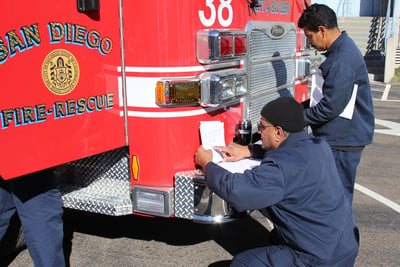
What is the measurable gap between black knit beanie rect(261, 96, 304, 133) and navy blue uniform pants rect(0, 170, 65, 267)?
148 centimetres

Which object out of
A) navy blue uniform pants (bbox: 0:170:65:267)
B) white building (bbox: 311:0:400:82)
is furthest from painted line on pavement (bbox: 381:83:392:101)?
navy blue uniform pants (bbox: 0:170:65:267)

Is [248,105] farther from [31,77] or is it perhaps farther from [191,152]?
[31,77]

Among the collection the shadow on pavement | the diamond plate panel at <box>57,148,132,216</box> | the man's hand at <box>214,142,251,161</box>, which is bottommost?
the shadow on pavement

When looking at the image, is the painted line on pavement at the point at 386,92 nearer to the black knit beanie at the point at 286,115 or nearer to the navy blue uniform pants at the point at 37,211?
the black knit beanie at the point at 286,115

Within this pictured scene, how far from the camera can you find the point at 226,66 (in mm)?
3365

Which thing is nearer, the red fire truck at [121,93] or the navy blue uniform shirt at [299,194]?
the navy blue uniform shirt at [299,194]

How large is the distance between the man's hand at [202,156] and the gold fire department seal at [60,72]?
34.8 inches

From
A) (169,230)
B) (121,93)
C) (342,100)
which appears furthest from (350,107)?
(169,230)

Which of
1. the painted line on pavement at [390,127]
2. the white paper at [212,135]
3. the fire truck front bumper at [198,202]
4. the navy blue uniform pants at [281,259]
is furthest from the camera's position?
the painted line on pavement at [390,127]

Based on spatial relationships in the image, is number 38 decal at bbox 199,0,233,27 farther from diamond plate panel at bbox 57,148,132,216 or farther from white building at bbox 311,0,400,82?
white building at bbox 311,0,400,82

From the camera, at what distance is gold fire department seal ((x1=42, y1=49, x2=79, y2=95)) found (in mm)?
2559

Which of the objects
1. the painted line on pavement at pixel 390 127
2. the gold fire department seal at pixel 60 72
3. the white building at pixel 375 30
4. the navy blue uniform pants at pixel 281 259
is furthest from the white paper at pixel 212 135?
the white building at pixel 375 30

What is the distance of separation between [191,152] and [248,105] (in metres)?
0.88

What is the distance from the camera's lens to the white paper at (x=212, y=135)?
125 inches
